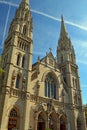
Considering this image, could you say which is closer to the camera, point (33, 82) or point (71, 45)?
point (33, 82)

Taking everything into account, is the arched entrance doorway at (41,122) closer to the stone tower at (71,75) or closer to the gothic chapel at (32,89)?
the gothic chapel at (32,89)

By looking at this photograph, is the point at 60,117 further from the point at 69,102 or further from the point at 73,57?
the point at 73,57

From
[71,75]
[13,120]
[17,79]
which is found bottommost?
[13,120]

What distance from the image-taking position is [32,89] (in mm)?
27578

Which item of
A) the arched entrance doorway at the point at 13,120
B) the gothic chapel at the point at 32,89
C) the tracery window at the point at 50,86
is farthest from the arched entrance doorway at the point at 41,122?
the arched entrance doorway at the point at 13,120

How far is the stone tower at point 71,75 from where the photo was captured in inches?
1272

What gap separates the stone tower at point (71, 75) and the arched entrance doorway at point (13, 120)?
1261 centimetres

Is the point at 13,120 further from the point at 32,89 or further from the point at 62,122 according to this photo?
the point at 62,122

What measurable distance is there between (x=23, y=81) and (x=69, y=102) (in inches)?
492

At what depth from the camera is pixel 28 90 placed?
1030 inches

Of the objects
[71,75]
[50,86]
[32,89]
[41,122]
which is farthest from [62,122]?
[71,75]

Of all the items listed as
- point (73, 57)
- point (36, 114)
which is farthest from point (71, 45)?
point (36, 114)

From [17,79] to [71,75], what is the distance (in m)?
15.8

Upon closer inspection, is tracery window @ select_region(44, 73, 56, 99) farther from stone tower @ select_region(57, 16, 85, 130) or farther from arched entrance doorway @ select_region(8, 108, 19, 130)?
arched entrance doorway @ select_region(8, 108, 19, 130)
